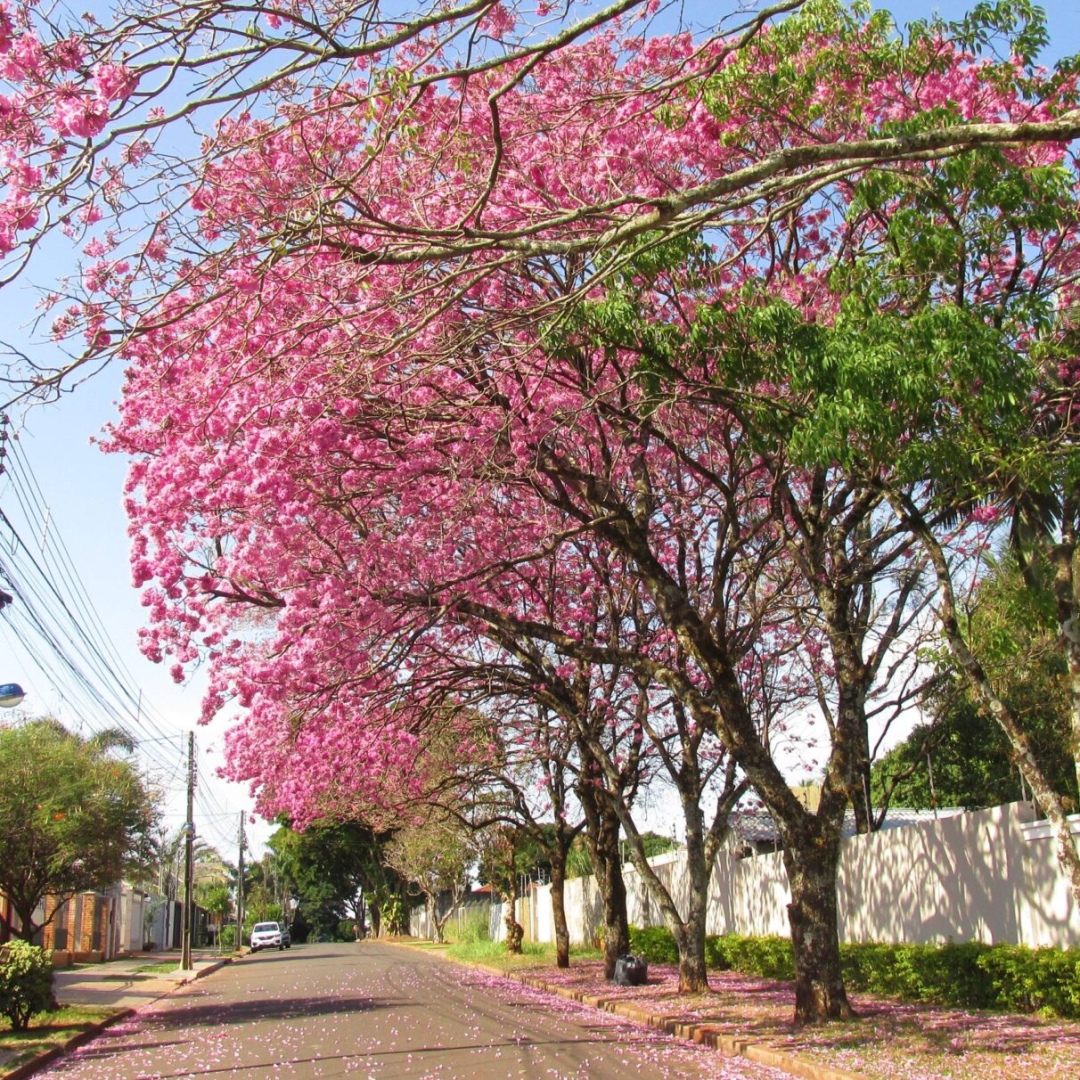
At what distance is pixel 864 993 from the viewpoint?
1598 cm

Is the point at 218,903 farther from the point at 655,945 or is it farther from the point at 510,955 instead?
the point at 655,945

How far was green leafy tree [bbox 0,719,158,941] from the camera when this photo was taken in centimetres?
1708

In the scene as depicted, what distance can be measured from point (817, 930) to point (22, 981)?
33.2ft

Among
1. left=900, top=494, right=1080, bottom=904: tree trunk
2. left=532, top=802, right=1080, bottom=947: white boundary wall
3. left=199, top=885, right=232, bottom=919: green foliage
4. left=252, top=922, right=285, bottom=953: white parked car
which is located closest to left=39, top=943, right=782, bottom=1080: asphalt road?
left=900, top=494, right=1080, bottom=904: tree trunk

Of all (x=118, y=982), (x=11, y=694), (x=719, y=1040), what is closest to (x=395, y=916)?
(x=118, y=982)

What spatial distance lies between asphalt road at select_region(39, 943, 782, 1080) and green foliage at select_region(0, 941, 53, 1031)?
1.11 meters

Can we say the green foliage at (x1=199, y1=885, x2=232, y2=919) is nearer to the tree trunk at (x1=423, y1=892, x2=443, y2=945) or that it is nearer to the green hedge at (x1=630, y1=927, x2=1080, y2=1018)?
the tree trunk at (x1=423, y1=892, x2=443, y2=945)

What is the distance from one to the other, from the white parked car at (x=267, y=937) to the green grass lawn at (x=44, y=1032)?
42.0 meters

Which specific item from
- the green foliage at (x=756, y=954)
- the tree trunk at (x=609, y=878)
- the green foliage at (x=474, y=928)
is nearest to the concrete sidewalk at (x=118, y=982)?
the tree trunk at (x=609, y=878)

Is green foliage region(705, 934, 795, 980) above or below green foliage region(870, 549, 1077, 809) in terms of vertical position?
below

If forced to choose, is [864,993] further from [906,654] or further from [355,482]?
[355,482]

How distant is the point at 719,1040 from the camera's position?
1205cm

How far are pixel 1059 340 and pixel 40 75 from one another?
811 centimetres

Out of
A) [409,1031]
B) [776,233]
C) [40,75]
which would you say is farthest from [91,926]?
[40,75]
